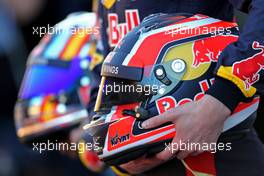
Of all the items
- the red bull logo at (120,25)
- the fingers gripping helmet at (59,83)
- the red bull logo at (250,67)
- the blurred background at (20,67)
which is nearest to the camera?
the red bull logo at (250,67)

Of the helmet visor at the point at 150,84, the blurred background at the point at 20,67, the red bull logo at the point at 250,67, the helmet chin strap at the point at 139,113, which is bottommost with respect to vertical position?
the blurred background at the point at 20,67

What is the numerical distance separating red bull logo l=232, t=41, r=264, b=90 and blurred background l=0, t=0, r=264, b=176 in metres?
2.00

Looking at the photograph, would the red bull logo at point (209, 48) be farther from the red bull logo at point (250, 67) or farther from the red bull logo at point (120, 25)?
the red bull logo at point (120, 25)

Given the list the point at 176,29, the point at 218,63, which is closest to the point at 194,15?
the point at 176,29

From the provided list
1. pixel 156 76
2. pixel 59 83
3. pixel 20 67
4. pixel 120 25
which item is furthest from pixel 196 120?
pixel 20 67

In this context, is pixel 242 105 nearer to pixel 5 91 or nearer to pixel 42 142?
pixel 42 142

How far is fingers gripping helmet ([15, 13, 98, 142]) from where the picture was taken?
132 inches

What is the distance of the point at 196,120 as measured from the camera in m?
1.77

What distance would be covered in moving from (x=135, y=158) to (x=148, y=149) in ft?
0.16

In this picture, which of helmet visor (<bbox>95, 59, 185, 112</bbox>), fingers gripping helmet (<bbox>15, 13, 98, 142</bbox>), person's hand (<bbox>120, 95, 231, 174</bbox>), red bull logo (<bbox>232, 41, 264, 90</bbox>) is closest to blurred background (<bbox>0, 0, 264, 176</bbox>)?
fingers gripping helmet (<bbox>15, 13, 98, 142</bbox>)

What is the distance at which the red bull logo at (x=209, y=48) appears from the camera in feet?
6.16

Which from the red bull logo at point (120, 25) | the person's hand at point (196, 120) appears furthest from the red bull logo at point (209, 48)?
the red bull logo at point (120, 25)

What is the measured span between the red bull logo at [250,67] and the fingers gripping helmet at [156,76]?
122 millimetres

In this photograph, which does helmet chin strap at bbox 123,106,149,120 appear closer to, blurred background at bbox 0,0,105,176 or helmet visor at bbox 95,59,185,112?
helmet visor at bbox 95,59,185,112
